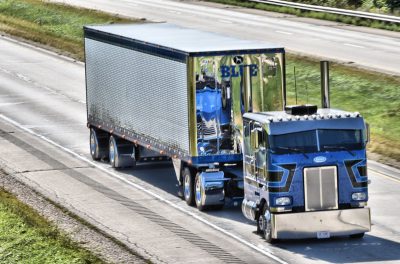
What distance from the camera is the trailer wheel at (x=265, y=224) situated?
28.1 metres

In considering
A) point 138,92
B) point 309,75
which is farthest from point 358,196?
point 309,75

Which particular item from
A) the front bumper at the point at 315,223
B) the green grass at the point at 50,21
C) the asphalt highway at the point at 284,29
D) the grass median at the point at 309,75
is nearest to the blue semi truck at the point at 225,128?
the front bumper at the point at 315,223

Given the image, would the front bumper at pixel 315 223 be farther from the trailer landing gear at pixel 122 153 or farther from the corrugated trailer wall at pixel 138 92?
the trailer landing gear at pixel 122 153

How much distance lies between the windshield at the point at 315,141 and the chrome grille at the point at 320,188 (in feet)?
1.58

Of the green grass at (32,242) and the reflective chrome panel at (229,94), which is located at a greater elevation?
the reflective chrome panel at (229,94)

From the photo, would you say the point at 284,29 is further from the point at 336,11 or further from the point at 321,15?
the point at 321,15

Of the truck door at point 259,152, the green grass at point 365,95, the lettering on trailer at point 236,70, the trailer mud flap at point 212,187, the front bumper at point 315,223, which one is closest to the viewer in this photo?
the front bumper at point 315,223

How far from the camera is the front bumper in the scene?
27.7 metres

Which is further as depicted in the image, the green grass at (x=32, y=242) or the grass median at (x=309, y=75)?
the grass median at (x=309, y=75)

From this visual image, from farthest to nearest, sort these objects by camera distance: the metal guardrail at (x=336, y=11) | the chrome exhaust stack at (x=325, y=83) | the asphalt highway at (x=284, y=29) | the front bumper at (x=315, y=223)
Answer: the metal guardrail at (x=336, y=11)
the asphalt highway at (x=284, y=29)
the chrome exhaust stack at (x=325, y=83)
the front bumper at (x=315, y=223)

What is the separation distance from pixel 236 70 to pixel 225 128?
143 cm

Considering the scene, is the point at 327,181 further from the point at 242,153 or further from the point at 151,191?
the point at 151,191

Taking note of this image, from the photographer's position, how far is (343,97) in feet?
156

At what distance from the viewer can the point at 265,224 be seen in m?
28.4
